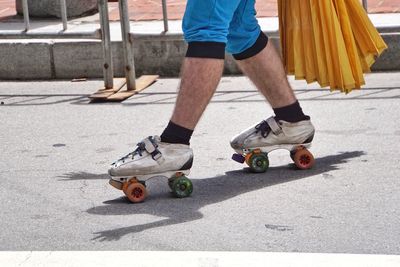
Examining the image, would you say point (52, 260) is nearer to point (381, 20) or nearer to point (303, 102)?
point (303, 102)

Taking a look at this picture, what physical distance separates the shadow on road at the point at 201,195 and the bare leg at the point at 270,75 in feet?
1.07

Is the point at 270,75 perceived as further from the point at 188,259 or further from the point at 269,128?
the point at 188,259

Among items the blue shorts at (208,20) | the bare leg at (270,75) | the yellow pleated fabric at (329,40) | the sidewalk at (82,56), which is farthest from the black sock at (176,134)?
the sidewalk at (82,56)

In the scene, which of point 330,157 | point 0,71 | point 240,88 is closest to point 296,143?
point 330,157

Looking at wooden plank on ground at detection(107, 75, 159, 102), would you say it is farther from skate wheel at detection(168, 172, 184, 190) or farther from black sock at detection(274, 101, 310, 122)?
skate wheel at detection(168, 172, 184, 190)

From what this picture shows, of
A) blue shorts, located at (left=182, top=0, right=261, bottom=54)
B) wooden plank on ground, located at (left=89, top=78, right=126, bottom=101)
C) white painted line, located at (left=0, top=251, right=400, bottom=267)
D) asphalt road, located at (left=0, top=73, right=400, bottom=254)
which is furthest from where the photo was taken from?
wooden plank on ground, located at (left=89, top=78, right=126, bottom=101)

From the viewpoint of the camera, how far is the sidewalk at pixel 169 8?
898 centimetres

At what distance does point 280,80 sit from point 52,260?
177 centimetres

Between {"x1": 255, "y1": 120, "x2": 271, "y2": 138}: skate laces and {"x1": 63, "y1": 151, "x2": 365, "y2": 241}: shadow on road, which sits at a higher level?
{"x1": 255, "y1": 120, "x2": 271, "y2": 138}: skate laces

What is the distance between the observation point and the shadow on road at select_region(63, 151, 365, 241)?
4.78m

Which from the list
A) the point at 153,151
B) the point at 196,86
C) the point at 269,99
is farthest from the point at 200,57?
the point at 269,99

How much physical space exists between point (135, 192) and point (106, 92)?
2661 mm

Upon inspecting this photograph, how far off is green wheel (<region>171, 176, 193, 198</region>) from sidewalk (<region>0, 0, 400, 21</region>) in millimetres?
3970

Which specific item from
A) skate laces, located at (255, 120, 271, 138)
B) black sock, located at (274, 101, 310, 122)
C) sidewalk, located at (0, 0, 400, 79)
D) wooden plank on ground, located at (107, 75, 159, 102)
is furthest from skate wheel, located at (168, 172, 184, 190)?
sidewalk, located at (0, 0, 400, 79)
